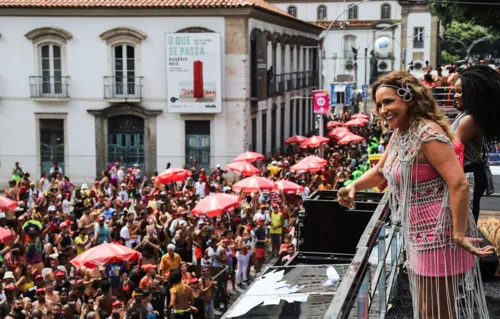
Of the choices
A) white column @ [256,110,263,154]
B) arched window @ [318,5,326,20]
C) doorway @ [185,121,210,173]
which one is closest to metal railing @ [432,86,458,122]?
doorway @ [185,121,210,173]

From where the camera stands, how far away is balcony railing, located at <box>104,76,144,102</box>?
96.1 feet

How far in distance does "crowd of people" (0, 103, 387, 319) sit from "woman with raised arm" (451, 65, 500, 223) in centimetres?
676

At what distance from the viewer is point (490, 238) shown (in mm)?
5840

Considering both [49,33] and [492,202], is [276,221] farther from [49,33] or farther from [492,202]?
[49,33]

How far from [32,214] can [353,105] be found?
123 ft

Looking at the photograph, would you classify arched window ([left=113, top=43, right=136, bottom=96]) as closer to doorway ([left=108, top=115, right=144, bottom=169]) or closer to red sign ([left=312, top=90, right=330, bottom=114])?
doorway ([left=108, top=115, right=144, bottom=169])

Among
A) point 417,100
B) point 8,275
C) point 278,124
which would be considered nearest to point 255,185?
point 8,275

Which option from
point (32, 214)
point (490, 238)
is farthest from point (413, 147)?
point (32, 214)

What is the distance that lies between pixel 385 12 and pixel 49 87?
50188 millimetres

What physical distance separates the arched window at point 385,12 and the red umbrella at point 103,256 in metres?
65.1

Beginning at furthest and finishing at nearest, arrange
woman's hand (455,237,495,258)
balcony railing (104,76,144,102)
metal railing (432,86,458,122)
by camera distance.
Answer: balcony railing (104,76,144,102) < metal railing (432,86,458,122) < woman's hand (455,237,495,258)

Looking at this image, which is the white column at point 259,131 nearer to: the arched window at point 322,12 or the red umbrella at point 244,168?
the red umbrella at point 244,168

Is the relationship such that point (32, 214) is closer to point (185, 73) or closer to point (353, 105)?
point (185, 73)

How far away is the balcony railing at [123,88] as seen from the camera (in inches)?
1153
